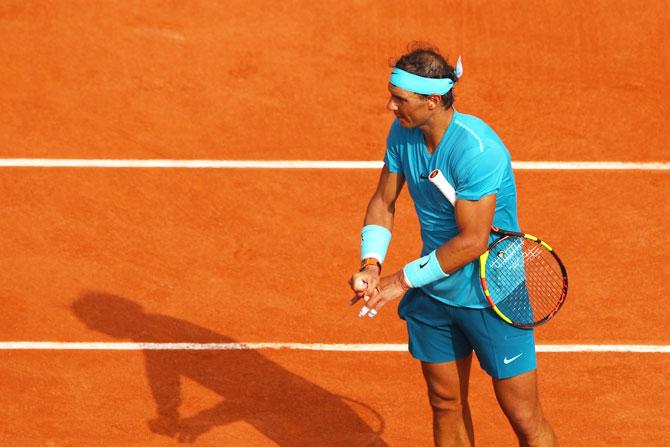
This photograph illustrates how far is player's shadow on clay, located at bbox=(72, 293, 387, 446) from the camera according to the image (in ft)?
23.7

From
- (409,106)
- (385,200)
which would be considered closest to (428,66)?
(409,106)

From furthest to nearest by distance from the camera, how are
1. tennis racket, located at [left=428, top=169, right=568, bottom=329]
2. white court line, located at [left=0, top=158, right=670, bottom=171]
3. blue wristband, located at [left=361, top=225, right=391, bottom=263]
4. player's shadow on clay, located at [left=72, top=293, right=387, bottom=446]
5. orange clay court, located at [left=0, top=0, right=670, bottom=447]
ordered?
white court line, located at [left=0, top=158, right=670, bottom=171]
orange clay court, located at [left=0, top=0, right=670, bottom=447]
player's shadow on clay, located at [left=72, top=293, right=387, bottom=446]
blue wristband, located at [left=361, top=225, right=391, bottom=263]
tennis racket, located at [left=428, top=169, right=568, bottom=329]

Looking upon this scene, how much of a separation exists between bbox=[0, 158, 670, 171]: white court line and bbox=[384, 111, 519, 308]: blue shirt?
3.68m

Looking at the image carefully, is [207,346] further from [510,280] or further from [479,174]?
[479,174]

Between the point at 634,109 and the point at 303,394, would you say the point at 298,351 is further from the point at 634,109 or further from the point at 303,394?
the point at 634,109

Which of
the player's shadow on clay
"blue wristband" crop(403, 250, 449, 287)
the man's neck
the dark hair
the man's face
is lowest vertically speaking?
the player's shadow on clay

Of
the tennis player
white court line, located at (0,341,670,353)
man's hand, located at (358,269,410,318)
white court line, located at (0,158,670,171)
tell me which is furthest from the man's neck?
white court line, located at (0,158,670,171)

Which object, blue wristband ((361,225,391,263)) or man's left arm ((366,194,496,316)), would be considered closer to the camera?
man's left arm ((366,194,496,316))

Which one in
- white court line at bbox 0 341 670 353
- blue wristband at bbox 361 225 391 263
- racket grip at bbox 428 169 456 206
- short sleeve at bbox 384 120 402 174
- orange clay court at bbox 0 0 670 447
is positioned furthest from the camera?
white court line at bbox 0 341 670 353

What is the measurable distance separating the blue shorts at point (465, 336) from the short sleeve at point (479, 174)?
683 millimetres

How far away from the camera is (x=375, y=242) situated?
18.9 ft

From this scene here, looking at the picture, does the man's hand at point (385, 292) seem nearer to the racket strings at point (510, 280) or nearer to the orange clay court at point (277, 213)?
the racket strings at point (510, 280)

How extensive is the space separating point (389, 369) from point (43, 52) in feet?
16.3

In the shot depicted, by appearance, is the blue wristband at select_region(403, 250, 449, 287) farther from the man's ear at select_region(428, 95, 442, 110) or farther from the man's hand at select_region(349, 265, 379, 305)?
the man's ear at select_region(428, 95, 442, 110)
